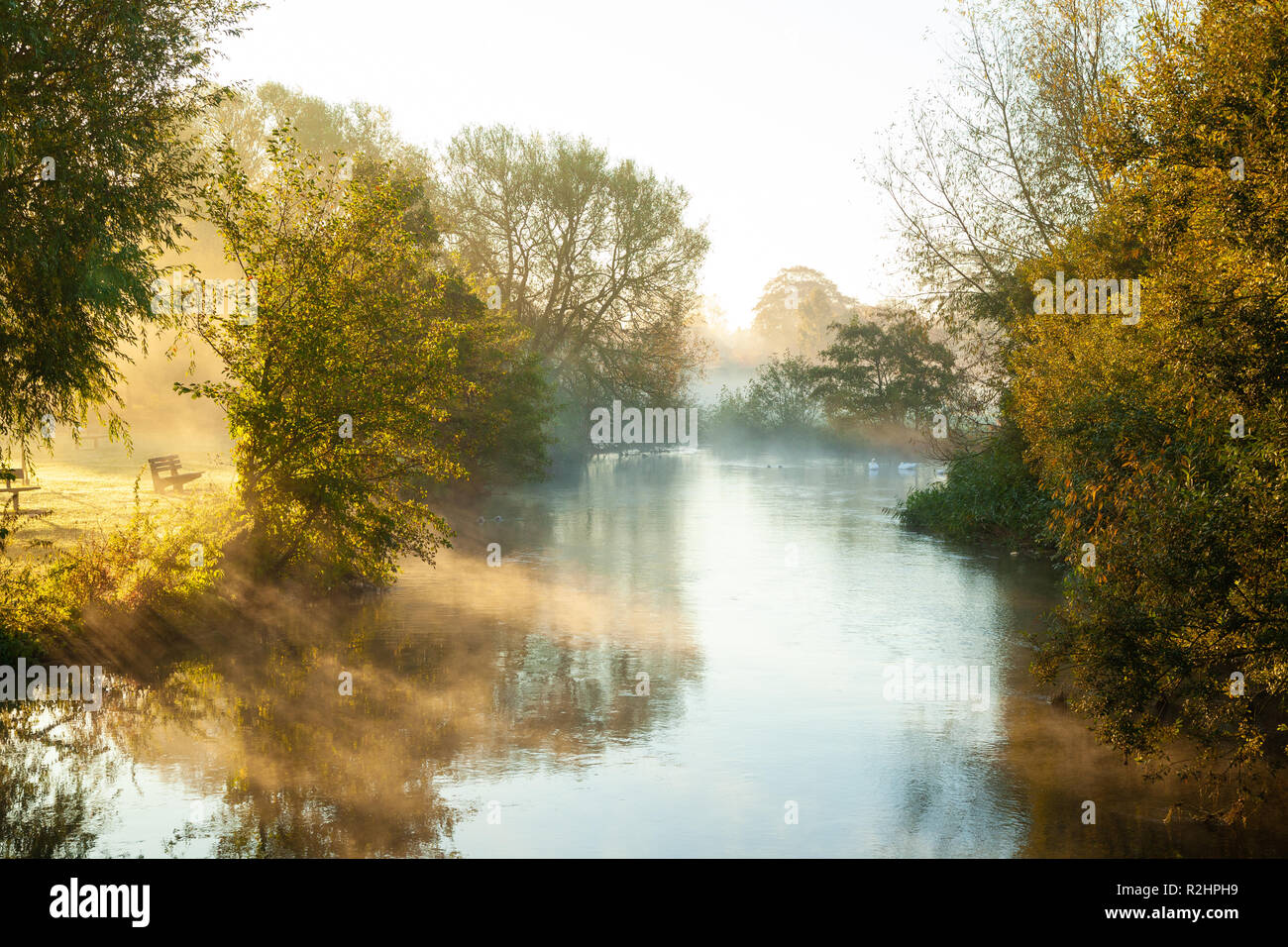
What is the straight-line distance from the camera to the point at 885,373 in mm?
56406

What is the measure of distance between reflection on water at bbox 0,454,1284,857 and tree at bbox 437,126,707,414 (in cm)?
3055

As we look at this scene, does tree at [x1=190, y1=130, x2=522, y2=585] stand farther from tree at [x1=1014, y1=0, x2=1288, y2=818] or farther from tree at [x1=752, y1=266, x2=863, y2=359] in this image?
tree at [x1=752, y1=266, x2=863, y2=359]

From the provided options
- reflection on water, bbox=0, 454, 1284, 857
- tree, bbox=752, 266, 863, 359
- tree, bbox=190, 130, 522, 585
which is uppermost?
tree, bbox=752, 266, 863, 359

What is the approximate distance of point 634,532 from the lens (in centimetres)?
2994

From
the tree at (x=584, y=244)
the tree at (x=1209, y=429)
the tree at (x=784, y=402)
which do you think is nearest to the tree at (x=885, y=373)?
the tree at (x=584, y=244)

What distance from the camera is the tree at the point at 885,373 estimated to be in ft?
165

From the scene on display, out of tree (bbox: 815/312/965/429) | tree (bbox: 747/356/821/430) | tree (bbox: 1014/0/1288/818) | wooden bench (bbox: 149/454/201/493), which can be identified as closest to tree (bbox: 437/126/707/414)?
tree (bbox: 815/312/965/429)

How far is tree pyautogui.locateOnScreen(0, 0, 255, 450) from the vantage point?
12258 mm

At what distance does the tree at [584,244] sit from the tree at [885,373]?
10154mm

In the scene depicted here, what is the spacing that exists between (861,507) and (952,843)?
1210 inches
